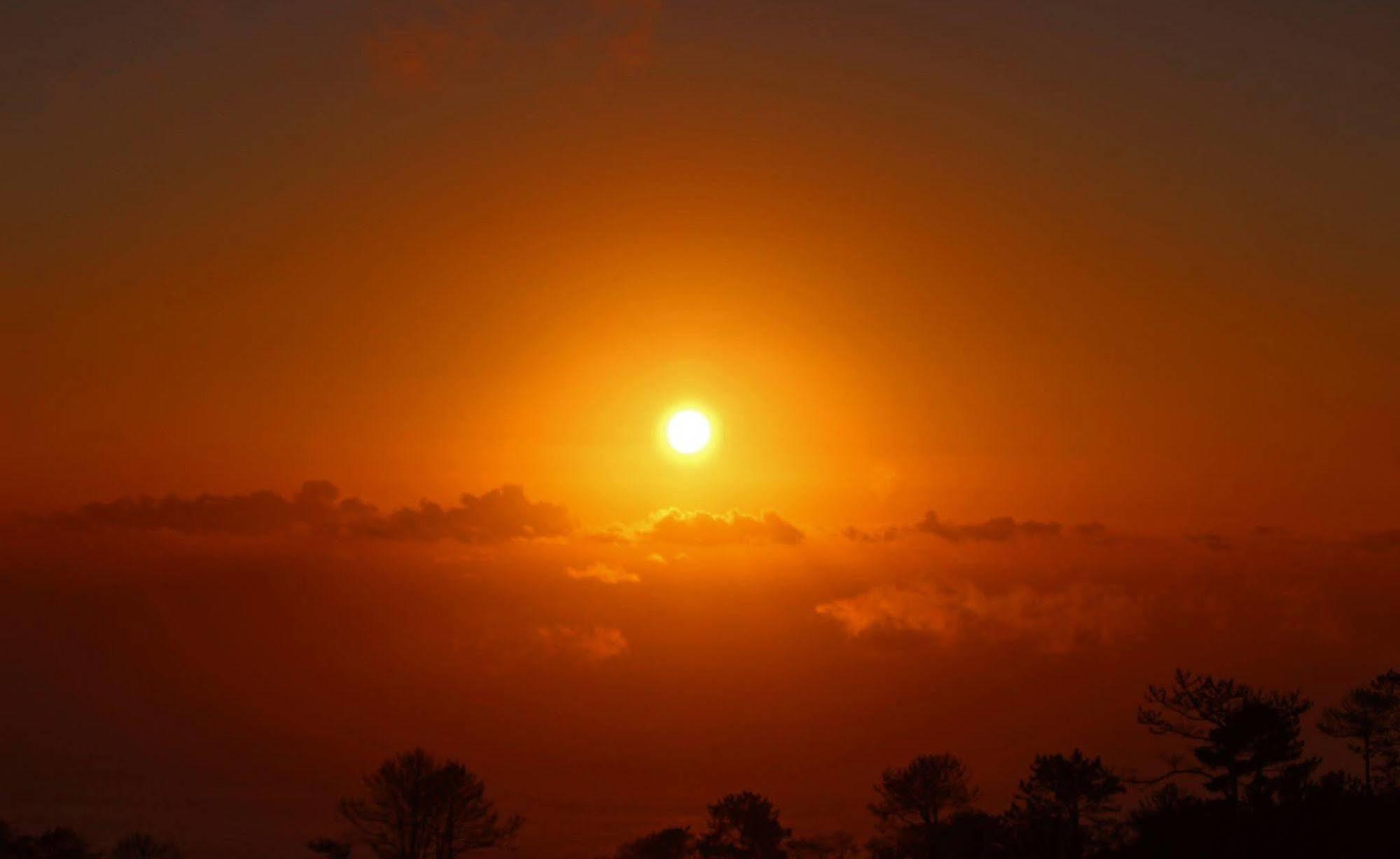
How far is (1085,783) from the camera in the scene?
293 ft

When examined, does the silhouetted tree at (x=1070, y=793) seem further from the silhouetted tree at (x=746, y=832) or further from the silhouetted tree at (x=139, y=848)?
the silhouetted tree at (x=139, y=848)

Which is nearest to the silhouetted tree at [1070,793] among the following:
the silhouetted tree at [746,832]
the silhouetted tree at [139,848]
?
the silhouetted tree at [746,832]

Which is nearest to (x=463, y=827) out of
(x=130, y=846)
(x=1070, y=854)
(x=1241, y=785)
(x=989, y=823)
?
(x=130, y=846)

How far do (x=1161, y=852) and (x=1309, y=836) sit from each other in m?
7.13

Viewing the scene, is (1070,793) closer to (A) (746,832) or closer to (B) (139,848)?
(A) (746,832)

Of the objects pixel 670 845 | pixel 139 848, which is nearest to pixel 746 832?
pixel 670 845

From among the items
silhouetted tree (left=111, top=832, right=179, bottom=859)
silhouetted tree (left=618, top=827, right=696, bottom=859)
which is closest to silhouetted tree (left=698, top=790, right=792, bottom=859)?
silhouetted tree (left=618, top=827, right=696, bottom=859)

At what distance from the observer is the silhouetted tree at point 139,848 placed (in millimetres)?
113438

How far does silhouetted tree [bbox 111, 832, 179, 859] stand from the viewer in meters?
113

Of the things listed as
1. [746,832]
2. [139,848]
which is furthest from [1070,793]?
[139,848]

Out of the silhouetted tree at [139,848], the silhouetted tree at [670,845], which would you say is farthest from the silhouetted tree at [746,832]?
the silhouetted tree at [139,848]

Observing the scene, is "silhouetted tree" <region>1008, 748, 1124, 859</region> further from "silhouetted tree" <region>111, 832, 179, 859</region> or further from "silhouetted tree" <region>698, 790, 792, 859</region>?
"silhouetted tree" <region>111, 832, 179, 859</region>

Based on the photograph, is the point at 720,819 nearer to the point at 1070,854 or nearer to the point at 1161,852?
the point at 1070,854

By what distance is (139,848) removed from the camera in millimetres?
113938
